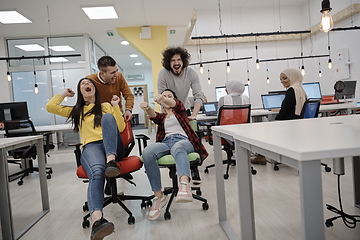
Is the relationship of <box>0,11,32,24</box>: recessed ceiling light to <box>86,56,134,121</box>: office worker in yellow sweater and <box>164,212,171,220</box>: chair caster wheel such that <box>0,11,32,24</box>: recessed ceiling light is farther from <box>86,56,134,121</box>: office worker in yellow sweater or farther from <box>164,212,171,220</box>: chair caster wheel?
<box>164,212,171,220</box>: chair caster wheel

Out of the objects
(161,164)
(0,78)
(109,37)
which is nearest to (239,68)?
(109,37)

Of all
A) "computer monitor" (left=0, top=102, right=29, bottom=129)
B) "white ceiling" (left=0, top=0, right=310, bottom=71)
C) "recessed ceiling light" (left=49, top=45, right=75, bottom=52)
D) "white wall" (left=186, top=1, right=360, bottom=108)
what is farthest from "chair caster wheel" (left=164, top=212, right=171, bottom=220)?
"white wall" (left=186, top=1, right=360, bottom=108)

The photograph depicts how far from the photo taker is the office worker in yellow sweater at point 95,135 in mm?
1862

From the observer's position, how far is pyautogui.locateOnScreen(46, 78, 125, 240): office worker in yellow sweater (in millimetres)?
1862

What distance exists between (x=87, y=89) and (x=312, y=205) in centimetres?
196

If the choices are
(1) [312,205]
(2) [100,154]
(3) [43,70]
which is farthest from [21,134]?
(1) [312,205]

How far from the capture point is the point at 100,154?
2.12 metres

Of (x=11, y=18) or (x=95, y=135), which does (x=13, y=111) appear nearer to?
(x=11, y=18)

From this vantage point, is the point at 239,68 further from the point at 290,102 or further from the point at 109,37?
the point at 290,102

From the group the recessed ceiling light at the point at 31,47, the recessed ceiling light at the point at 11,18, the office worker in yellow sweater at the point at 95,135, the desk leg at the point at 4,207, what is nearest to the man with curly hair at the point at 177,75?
the office worker in yellow sweater at the point at 95,135

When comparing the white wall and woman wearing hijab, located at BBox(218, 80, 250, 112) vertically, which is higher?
the white wall

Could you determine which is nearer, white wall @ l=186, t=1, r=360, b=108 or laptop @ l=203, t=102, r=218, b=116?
laptop @ l=203, t=102, r=218, b=116

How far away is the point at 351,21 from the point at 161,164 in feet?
26.3

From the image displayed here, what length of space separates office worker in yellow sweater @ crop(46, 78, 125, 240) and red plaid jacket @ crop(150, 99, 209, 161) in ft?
1.17
